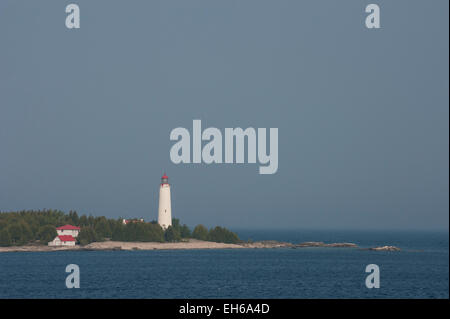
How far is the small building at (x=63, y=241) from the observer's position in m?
150

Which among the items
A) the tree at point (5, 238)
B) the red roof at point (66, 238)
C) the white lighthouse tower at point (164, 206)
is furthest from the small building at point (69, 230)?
the white lighthouse tower at point (164, 206)

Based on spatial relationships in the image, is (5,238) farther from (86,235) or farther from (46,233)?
→ (86,235)

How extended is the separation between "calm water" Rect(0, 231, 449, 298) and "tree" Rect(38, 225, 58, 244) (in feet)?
38.6

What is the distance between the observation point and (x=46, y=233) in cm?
15012

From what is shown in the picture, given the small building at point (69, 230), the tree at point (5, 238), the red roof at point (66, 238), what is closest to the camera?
the tree at point (5, 238)

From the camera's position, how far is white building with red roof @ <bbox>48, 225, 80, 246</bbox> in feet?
493

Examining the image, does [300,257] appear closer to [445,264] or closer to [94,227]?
[445,264]

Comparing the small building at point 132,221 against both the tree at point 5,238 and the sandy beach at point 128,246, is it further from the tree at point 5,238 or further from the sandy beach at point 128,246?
the tree at point 5,238

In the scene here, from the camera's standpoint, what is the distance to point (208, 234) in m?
168

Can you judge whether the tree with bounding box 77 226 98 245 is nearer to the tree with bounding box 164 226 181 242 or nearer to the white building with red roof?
the white building with red roof

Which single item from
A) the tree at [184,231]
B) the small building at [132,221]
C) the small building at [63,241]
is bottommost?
the small building at [63,241]

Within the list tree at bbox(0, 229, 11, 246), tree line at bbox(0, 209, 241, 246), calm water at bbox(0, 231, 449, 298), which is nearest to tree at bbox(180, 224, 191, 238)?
tree line at bbox(0, 209, 241, 246)
